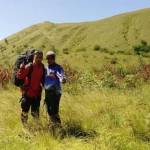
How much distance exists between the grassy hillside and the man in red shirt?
3864cm

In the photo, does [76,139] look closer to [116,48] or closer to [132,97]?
[132,97]

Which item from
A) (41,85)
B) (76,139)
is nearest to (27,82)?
(41,85)

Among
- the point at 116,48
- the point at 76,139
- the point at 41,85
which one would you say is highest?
the point at 41,85

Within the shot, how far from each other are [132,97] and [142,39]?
41542mm

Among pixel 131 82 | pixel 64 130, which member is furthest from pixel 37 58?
pixel 131 82

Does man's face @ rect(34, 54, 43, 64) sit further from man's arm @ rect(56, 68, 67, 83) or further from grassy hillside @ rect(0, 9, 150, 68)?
grassy hillside @ rect(0, 9, 150, 68)

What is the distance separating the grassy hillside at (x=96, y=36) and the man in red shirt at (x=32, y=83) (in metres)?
38.6

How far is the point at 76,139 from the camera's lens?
984 centimetres

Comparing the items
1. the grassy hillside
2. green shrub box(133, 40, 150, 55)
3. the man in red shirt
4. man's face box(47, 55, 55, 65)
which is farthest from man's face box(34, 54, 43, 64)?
the grassy hillside

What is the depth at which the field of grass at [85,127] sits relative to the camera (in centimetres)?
895

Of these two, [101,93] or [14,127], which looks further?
[101,93]

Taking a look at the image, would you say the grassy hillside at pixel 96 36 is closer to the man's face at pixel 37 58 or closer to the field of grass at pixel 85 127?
the field of grass at pixel 85 127

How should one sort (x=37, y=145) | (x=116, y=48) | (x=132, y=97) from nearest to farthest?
(x=37, y=145) < (x=132, y=97) < (x=116, y=48)

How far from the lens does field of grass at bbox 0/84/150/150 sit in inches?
352
